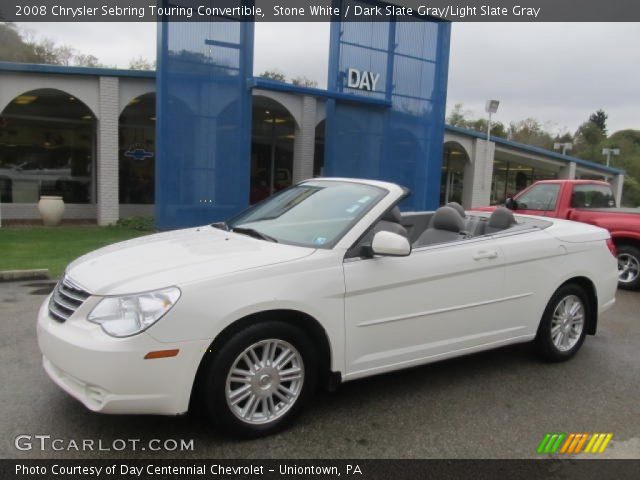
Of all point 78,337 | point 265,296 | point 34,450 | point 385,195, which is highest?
point 385,195

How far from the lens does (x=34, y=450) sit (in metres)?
3.14

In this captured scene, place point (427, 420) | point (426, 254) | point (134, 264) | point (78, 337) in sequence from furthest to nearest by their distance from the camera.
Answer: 1. point (426, 254)
2. point (427, 420)
3. point (134, 264)
4. point (78, 337)

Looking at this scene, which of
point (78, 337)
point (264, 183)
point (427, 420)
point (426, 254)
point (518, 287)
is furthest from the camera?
point (264, 183)

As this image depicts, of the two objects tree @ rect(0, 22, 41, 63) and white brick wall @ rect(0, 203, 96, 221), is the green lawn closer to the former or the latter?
white brick wall @ rect(0, 203, 96, 221)

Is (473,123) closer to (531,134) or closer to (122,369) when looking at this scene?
(531,134)

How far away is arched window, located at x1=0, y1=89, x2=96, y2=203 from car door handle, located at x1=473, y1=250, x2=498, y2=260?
46.8 ft

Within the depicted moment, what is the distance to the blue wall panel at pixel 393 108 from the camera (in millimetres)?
15211

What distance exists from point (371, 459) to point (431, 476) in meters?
0.35

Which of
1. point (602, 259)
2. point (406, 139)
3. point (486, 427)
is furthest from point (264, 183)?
point (486, 427)

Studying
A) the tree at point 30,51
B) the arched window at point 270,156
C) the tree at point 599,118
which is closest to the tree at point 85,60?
the tree at point 30,51

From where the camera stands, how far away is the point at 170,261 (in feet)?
11.2

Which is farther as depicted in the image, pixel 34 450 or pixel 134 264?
pixel 134 264

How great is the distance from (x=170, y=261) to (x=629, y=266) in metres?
7.97

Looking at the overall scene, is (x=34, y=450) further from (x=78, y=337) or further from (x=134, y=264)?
(x=134, y=264)
